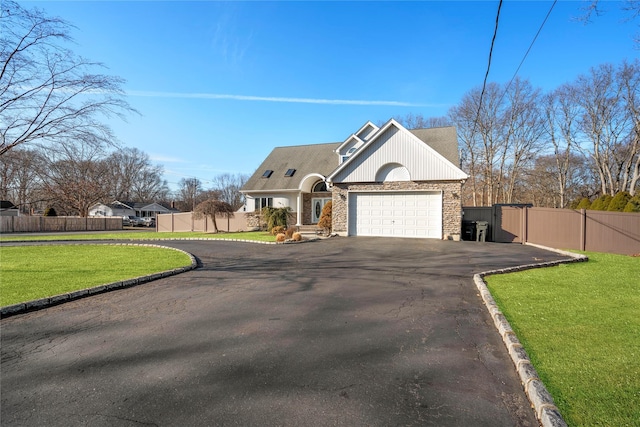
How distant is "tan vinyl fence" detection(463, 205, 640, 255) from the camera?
45.2 feet

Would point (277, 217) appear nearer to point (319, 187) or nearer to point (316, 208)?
point (316, 208)

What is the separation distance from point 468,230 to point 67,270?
17.8 meters

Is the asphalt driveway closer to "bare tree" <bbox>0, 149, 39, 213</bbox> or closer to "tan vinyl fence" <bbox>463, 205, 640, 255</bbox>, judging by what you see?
"bare tree" <bbox>0, 149, 39, 213</bbox>

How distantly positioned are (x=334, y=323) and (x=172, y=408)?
2504 millimetres

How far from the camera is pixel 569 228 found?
14789 mm

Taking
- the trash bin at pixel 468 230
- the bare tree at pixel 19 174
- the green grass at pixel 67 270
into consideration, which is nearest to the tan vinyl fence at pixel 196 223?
the green grass at pixel 67 270

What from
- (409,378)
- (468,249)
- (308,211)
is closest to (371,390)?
(409,378)

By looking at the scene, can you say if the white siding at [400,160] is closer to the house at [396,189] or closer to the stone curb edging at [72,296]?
the house at [396,189]

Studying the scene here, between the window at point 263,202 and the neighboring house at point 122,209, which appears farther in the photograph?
the neighboring house at point 122,209

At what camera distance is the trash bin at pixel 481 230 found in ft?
57.2

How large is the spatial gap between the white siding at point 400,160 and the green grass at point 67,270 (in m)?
10.5

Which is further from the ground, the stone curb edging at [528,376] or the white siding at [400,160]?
the white siding at [400,160]

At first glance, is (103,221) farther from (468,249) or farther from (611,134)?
(611,134)

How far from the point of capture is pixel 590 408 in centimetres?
264
